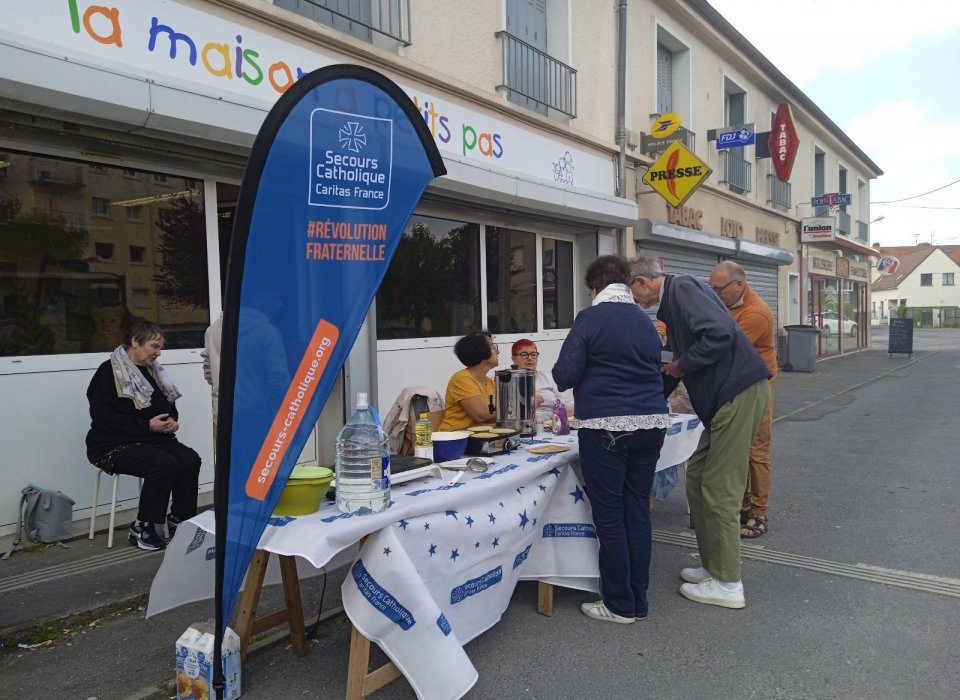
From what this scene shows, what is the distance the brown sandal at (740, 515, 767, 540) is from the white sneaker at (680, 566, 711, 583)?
0.97 m

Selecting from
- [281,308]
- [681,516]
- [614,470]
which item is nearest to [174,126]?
[281,308]

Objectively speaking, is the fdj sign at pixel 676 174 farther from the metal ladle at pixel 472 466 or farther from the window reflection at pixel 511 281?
the metal ladle at pixel 472 466

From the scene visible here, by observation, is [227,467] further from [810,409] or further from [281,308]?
[810,409]

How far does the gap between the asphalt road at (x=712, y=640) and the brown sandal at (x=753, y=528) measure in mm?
68

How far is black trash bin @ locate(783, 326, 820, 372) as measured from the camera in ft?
55.8

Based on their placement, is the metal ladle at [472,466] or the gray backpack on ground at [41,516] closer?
the metal ladle at [472,466]

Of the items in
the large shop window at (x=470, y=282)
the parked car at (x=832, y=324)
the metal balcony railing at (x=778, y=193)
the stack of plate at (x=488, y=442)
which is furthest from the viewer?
the parked car at (x=832, y=324)

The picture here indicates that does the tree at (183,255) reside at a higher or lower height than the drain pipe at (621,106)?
lower

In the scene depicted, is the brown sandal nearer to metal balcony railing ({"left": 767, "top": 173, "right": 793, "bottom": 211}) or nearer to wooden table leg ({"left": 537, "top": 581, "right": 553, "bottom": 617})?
wooden table leg ({"left": 537, "top": 581, "right": 553, "bottom": 617})

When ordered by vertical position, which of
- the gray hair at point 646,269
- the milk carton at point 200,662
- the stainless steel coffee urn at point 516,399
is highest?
the gray hair at point 646,269

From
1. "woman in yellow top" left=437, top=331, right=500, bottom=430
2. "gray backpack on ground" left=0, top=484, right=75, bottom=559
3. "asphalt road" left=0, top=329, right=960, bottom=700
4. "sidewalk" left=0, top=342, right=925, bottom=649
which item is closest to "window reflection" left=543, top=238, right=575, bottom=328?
"asphalt road" left=0, top=329, right=960, bottom=700

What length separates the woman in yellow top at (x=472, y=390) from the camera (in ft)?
13.6

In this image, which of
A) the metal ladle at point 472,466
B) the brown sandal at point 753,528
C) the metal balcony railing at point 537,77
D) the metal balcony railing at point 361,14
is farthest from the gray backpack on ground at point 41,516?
the metal balcony railing at point 537,77

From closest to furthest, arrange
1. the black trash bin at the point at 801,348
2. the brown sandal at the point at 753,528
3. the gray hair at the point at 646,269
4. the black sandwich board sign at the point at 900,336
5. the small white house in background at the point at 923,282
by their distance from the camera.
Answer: the gray hair at the point at 646,269
the brown sandal at the point at 753,528
the black trash bin at the point at 801,348
the black sandwich board sign at the point at 900,336
the small white house in background at the point at 923,282
